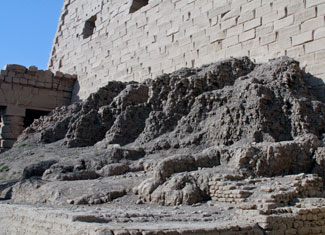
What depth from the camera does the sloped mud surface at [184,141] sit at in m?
6.85

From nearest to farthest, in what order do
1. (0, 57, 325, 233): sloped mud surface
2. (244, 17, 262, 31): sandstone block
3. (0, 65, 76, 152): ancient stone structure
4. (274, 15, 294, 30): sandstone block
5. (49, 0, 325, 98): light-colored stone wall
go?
(0, 57, 325, 233): sloped mud surface
(49, 0, 325, 98): light-colored stone wall
(274, 15, 294, 30): sandstone block
(244, 17, 262, 31): sandstone block
(0, 65, 76, 152): ancient stone structure

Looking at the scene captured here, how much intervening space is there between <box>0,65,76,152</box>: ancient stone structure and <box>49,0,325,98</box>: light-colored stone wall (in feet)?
3.45

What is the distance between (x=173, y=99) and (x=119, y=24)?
24.6 feet

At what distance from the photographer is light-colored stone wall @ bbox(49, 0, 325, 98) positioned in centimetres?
973

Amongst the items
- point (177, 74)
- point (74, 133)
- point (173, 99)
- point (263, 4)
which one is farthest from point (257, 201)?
point (74, 133)

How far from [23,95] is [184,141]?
10670 mm

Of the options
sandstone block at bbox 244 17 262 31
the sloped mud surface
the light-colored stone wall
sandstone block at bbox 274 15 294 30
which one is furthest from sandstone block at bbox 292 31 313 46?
sandstone block at bbox 244 17 262 31

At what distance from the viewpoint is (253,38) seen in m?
10.8

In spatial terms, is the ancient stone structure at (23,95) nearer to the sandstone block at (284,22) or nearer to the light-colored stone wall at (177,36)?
the light-colored stone wall at (177,36)

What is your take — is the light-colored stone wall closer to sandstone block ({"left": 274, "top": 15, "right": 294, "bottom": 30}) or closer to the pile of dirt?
sandstone block ({"left": 274, "top": 15, "right": 294, "bottom": 30})

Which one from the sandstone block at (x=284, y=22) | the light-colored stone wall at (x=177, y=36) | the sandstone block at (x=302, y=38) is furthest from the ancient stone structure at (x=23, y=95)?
the sandstone block at (x=302, y=38)

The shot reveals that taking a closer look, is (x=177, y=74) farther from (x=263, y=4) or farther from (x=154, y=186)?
(x=154, y=186)

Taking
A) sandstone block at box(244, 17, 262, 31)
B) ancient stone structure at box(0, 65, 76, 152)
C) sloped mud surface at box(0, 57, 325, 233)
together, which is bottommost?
sloped mud surface at box(0, 57, 325, 233)

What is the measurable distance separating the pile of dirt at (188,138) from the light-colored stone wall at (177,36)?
831mm
